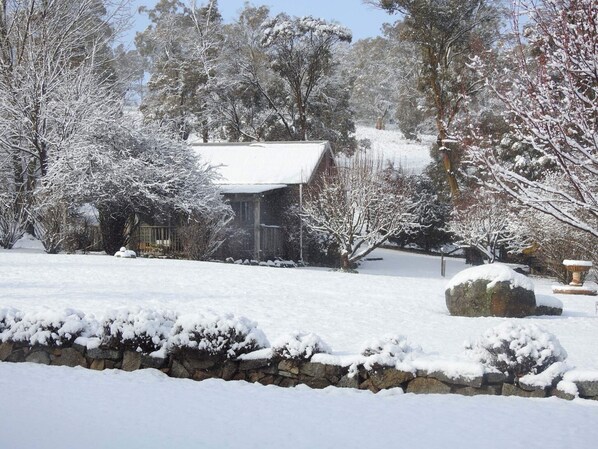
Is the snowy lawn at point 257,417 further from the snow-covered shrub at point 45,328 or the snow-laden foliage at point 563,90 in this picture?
the snow-laden foliage at point 563,90

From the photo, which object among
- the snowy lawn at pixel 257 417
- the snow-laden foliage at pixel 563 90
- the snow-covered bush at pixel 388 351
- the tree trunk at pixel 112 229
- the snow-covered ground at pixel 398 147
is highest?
the snow-covered ground at pixel 398 147

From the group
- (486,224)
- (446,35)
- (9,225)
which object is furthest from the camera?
(446,35)

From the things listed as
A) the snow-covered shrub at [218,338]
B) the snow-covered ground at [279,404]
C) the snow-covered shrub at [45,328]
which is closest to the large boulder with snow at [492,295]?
the snow-covered ground at [279,404]

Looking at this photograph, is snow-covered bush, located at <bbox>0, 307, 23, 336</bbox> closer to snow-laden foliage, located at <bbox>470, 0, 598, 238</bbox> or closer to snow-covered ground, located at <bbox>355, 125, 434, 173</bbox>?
snow-laden foliage, located at <bbox>470, 0, 598, 238</bbox>

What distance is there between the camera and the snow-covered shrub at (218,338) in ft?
27.2

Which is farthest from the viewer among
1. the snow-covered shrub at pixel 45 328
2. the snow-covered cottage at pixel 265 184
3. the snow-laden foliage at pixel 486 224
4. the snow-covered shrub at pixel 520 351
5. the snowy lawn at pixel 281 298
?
the snow-laden foliage at pixel 486 224

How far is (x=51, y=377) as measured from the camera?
811cm

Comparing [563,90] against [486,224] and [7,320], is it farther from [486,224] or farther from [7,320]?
[486,224]

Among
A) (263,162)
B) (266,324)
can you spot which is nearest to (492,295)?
(266,324)

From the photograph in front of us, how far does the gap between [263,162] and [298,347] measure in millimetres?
21480

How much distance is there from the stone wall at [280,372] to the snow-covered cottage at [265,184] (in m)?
15.8

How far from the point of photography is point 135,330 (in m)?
8.58

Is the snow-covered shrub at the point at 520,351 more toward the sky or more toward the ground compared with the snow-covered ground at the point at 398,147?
more toward the ground

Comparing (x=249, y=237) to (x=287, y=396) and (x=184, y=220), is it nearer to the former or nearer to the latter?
(x=184, y=220)
